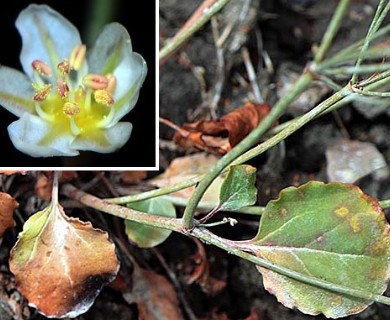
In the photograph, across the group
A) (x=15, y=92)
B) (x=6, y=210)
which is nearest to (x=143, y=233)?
(x=6, y=210)

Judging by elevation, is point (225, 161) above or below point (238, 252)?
above

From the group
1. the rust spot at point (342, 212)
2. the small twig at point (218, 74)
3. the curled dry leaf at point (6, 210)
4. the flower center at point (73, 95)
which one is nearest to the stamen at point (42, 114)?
the flower center at point (73, 95)

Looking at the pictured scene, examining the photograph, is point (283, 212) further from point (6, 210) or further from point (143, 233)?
point (6, 210)

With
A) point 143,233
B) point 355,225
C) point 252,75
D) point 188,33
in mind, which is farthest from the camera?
point 252,75

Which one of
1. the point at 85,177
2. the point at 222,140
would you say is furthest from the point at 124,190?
the point at 222,140

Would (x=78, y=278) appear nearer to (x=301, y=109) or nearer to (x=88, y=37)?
(x=88, y=37)

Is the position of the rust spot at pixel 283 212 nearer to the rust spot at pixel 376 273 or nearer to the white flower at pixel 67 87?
the rust spot at pixel 376 273

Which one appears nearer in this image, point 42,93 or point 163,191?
point 163,191
